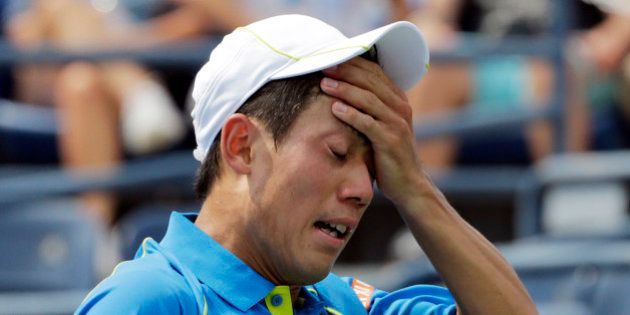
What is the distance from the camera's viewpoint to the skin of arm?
234 centimetres

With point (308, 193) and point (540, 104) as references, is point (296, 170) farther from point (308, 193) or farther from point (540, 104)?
point (540, 104)

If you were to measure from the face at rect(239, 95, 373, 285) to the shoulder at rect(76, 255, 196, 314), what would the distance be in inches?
8.0

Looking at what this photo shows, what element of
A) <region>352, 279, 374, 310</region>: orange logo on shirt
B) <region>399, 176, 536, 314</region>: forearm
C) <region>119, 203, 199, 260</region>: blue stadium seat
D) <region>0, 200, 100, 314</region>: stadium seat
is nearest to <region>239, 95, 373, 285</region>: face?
<region>399, 176, 536, 314</region>: forearm

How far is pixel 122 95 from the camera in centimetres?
607

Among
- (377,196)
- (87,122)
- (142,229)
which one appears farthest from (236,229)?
(87,122)

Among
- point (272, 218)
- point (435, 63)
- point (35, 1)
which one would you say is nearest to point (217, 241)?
point (272, 218)

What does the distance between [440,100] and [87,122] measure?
62.0 inches

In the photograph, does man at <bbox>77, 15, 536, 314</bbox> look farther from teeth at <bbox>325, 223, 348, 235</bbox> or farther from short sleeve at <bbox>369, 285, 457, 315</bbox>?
short sleeve at <bbox>369, 285, 457, 315</bbox>

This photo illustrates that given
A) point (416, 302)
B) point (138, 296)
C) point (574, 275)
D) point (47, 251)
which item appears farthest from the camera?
point (47, 251)

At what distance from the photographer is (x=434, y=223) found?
2432mm

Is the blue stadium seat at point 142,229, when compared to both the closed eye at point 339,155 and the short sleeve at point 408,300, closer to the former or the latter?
the short sleeve at point 408,300

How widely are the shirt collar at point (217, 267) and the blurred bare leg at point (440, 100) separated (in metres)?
3.53

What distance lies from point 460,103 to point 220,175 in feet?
12.6

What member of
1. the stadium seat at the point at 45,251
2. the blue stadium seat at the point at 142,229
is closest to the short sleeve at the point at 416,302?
the blue stadium seat at the point at 142,229
